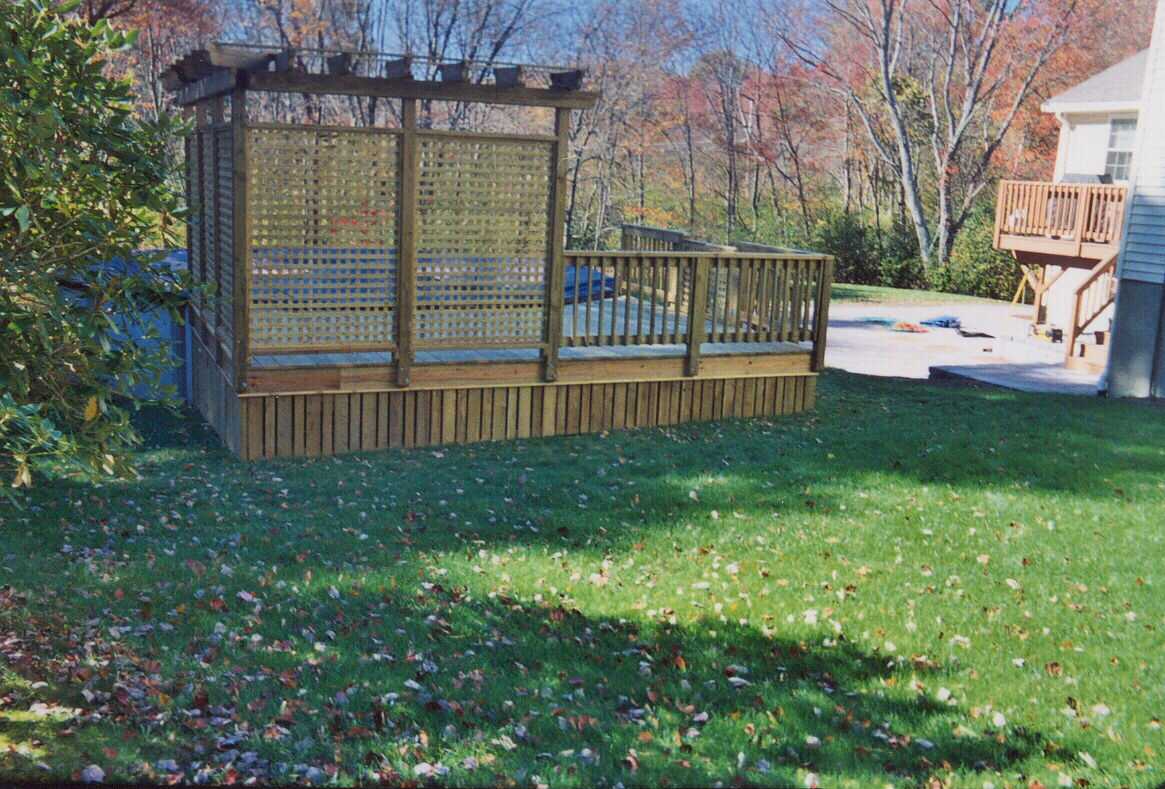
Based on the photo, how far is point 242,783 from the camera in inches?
150

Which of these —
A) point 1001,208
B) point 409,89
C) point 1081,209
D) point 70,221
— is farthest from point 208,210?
point 1001,208

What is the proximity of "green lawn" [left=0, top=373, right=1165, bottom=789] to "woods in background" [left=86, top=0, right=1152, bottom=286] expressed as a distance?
17515 mm

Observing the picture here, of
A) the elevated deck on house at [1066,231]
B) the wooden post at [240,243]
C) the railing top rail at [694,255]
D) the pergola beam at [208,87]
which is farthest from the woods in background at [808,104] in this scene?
the wooden post at [240,243]

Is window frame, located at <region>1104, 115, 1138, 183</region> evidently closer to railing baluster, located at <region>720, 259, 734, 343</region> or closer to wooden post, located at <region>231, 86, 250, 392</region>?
railing baluster, located at <region>720, 259, 734, 343</region>

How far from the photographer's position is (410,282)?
9.12 m

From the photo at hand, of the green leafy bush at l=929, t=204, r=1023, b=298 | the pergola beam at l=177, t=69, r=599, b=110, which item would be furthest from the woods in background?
the pergola beam at l=177, t=69, r=599, b=110

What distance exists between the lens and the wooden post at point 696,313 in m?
10.2

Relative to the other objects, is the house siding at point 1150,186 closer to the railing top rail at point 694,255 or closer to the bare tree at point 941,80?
the railing top rail at point 694,255

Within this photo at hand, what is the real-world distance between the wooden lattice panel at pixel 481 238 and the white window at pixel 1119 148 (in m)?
15.8

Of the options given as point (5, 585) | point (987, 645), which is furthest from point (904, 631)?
point (5, 585)

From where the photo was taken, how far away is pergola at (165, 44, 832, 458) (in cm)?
869

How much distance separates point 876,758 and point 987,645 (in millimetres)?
1357

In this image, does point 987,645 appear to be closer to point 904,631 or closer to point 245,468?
point 904,631

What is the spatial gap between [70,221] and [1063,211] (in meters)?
18.4
